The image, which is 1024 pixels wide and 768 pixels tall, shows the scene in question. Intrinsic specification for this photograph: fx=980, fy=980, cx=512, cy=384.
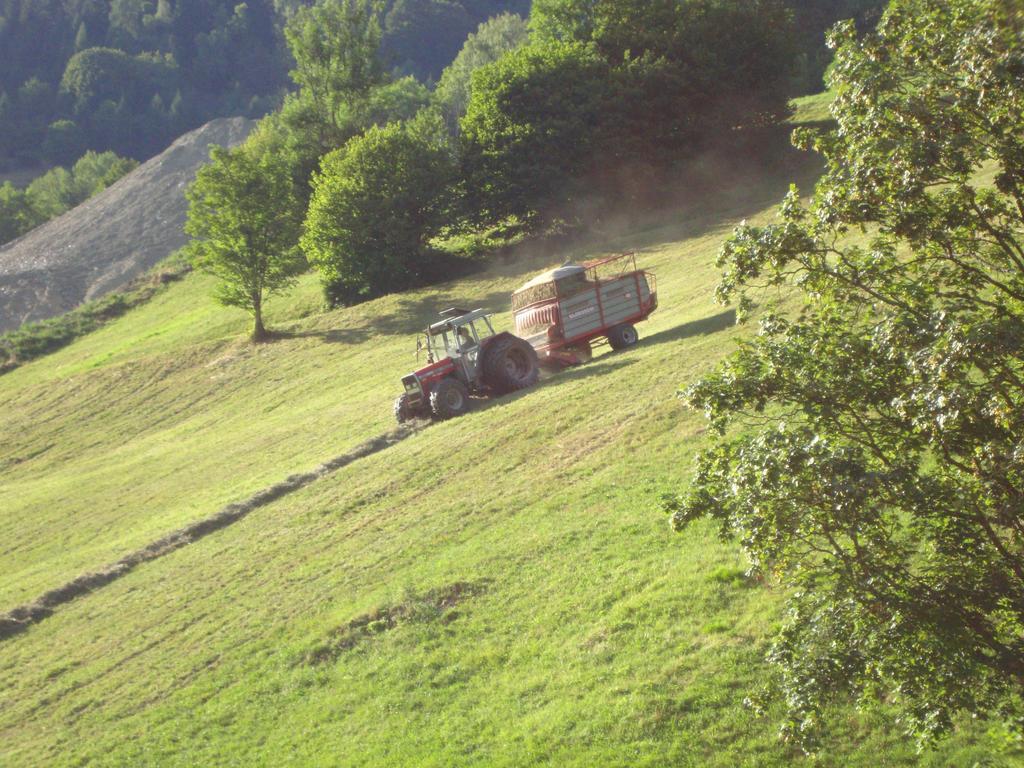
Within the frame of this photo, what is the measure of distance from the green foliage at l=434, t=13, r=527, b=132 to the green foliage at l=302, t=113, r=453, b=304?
37.8 metres

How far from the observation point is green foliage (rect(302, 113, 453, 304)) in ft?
173

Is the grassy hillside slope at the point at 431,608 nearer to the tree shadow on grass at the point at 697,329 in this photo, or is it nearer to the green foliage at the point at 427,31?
→ the tree shadow on grass at the point at 697,329

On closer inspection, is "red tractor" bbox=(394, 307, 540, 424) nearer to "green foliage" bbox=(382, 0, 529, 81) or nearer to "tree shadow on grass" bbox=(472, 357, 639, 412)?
"tree shadow on grass" bbox=(472, 357, 639, 412)

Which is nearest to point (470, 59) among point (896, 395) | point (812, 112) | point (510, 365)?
point (812, 112)

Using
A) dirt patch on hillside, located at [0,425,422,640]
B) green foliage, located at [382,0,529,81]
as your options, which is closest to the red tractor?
dirt patch on hillside, located at [0,425,422,640]

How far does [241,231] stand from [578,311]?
2803 centimetres

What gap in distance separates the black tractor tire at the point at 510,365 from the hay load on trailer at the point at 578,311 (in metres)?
0.84

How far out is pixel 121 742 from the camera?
14.2 metres

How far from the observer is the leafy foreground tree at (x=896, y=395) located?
24.0 feet

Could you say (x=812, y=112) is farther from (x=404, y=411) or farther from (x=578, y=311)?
(x=404, y=411)

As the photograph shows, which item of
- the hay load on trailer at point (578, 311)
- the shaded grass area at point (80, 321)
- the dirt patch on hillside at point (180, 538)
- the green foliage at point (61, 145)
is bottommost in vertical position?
the dirt patch on hillside at point (180, 538)

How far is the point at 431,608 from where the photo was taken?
15930 mm

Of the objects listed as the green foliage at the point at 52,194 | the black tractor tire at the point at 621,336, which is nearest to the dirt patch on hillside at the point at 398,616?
the black tractor tire at the point at 621,336

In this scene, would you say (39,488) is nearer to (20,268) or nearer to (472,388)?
(472,388)
